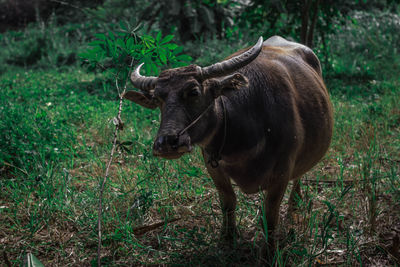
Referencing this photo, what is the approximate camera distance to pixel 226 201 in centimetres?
315

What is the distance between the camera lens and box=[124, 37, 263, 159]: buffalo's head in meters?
2.29

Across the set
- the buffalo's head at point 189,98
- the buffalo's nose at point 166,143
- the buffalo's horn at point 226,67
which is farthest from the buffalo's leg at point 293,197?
the buffalo's nose at point 166,143

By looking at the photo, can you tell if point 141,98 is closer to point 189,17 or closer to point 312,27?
point 312,27

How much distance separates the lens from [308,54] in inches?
156

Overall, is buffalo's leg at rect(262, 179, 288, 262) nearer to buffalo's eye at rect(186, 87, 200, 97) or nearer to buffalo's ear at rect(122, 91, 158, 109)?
buffalo's eye at rect(186, 87, 200, 97)

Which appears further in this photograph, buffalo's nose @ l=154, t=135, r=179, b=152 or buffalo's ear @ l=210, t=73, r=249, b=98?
buffalo's ear @ l=210, t=73, r=249, b=98

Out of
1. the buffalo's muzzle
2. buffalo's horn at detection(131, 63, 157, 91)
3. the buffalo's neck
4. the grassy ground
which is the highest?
buffalo's horn at detection(131, 63, 157, 91)

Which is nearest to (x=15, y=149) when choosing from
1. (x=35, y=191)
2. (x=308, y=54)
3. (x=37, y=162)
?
(x=37, y=162)

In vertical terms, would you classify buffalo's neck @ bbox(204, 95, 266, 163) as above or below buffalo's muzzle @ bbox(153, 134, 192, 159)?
below

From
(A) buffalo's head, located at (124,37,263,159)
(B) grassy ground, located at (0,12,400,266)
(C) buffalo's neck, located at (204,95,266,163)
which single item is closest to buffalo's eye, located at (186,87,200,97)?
(A) buffalo's head, located at (124,37,263,159)

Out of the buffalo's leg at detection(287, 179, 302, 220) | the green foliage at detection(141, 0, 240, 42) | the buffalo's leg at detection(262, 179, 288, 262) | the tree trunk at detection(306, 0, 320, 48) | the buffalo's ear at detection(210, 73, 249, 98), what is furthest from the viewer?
the green foliage at detection(141, 0, 240, 42)

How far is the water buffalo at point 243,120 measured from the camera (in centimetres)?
243

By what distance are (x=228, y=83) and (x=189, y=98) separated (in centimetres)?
30

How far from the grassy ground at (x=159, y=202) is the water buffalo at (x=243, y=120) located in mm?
309
